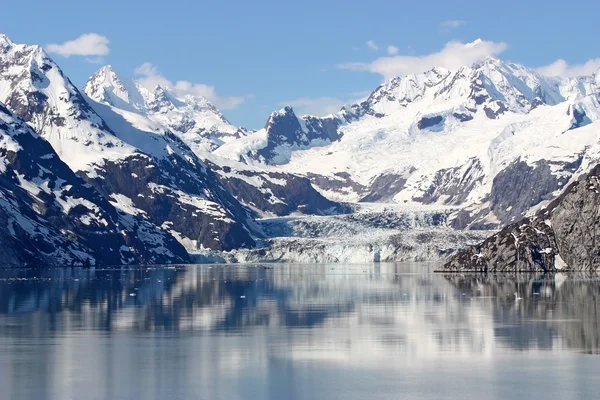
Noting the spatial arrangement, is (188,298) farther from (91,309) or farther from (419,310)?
(419,310)

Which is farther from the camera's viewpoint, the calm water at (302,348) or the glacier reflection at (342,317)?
the glacier reflection at (342,317)

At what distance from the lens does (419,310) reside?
468ft

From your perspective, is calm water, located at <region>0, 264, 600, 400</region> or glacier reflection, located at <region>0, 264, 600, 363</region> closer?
calm water, located at <region>0, 264, 600, 400</region>

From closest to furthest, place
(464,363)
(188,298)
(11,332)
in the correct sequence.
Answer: (464,363) → (11,332) → (188,298)

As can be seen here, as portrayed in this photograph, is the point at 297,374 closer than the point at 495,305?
Yes

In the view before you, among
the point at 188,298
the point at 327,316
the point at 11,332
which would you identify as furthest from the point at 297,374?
the point at 188,298

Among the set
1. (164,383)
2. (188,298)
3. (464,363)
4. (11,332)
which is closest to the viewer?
(164,383)

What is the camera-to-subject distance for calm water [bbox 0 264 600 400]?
3115 inches

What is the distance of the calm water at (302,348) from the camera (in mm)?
79125

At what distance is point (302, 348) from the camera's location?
10069 centimetres

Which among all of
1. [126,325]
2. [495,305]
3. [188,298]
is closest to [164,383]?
[126,325]

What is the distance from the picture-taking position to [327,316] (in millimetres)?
134875

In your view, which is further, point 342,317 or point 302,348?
point 342,317

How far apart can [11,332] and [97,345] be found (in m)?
14.8
